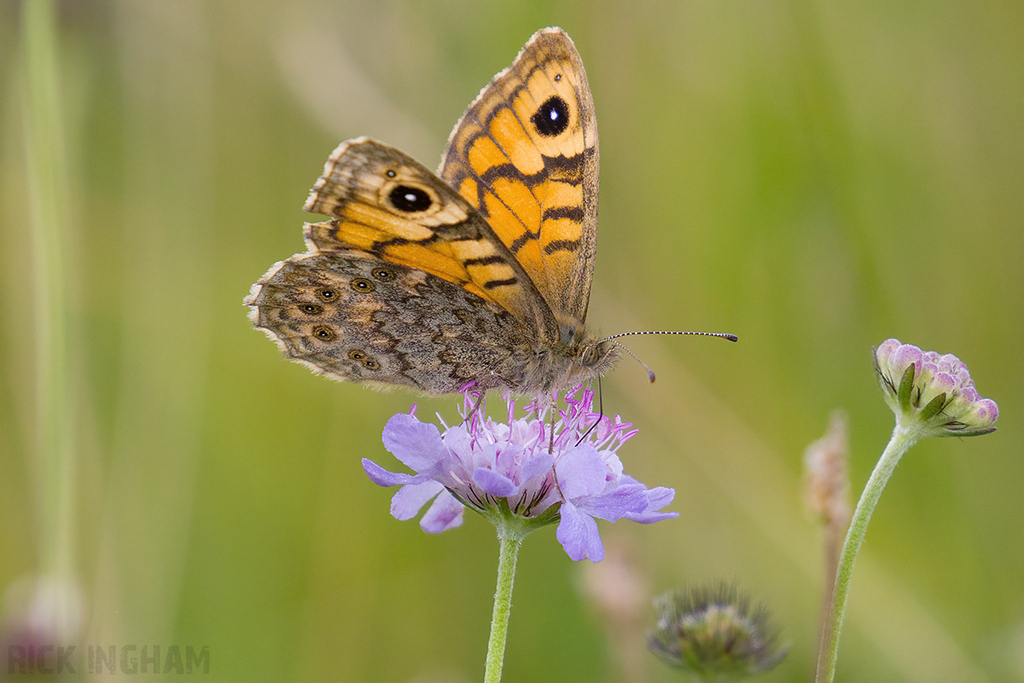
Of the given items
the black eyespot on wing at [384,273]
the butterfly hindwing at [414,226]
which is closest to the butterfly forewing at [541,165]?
the butterfly hindwing at [414,226]

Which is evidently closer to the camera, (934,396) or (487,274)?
(934,396)

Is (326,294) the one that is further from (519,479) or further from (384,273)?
(519,479)

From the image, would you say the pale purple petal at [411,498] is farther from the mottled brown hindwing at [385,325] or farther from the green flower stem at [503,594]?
the mottled brown hindwing at [385,325]

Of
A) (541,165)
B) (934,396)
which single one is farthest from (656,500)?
(541,165)

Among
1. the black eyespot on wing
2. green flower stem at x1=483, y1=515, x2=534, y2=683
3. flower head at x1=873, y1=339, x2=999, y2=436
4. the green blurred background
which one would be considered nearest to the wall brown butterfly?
the black eyespot on wing

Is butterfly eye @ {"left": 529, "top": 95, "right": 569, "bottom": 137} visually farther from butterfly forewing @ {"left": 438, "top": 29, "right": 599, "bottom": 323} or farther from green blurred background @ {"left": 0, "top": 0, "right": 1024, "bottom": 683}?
green blurred background @ {"left": 0, "top": 0, "right": 1024, "bottom": 683}
